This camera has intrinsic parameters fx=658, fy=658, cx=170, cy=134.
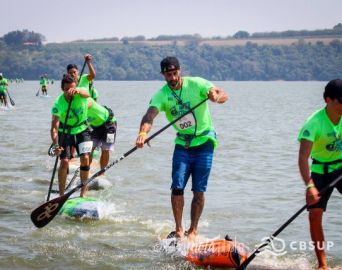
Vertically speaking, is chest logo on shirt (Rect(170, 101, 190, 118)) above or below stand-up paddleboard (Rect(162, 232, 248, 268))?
above

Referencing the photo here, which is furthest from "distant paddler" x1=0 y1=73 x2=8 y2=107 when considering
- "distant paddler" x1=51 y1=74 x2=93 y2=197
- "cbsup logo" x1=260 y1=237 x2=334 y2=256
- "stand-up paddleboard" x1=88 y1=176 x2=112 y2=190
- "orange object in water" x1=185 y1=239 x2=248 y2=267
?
"orange object in water" x1=185 y1=239 x2=248 y2=267

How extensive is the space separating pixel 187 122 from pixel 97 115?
500 centimetres

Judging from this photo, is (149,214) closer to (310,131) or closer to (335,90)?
(310,131)

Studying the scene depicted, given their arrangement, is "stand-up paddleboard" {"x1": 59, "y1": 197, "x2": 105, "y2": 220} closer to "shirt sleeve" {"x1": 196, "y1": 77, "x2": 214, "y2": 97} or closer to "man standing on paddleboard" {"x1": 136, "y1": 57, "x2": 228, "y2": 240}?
"man standing on paddleboard" {"x1": 136, "y1": 57, "x2": 228, "y2": 240}

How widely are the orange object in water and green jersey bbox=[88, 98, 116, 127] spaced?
5.77 meters

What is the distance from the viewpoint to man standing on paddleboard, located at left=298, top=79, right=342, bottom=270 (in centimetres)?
686

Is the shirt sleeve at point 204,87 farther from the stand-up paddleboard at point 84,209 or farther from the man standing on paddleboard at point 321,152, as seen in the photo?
the stand-up paddleboard at point 84,209

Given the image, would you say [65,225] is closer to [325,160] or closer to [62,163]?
[62,163]

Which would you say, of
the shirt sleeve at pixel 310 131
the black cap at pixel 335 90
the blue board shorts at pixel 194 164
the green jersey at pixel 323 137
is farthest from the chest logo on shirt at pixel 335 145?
the blue board shorts at pixel 194 164

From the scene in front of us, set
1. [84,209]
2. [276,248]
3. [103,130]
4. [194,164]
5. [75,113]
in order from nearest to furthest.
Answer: [276,248] < [194,164] < [84,209] < [75,113] < [103,130]

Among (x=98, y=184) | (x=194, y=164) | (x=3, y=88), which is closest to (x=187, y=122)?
(x=194, y=164)

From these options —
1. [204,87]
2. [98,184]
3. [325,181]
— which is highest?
[204,87]

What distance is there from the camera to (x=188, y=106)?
28.3 feet

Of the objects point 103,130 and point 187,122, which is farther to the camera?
point 103,130
